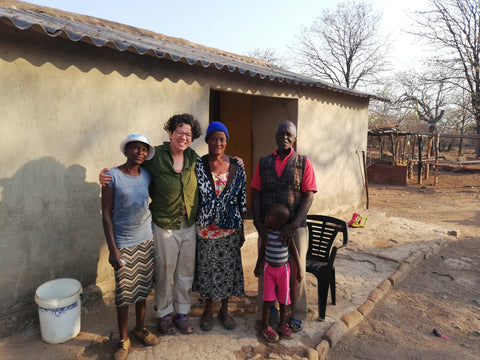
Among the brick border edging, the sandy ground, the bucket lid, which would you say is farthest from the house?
the brick border edging

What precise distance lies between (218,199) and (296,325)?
133 cm

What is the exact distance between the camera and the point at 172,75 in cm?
370

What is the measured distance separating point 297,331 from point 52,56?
3221 mm

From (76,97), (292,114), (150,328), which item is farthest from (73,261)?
(292,114)

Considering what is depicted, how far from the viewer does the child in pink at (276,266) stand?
8.21ft

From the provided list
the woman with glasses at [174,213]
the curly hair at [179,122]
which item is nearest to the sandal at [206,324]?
the woman with glasses at [174,213]

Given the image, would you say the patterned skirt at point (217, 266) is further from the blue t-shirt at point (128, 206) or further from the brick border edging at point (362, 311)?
the brick border edging at point (362, 311)

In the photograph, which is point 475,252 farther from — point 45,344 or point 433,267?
point 45,344

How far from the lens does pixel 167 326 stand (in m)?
2.78

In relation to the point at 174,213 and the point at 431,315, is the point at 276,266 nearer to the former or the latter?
the point at 174,213

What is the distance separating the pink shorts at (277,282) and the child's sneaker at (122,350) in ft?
3.70

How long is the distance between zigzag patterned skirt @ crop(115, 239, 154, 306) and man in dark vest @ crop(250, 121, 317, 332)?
3.00 feet

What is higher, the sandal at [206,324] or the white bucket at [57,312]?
the white bucket at [57,312]

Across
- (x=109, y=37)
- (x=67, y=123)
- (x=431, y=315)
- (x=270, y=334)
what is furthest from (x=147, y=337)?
(x=431, y=315)
